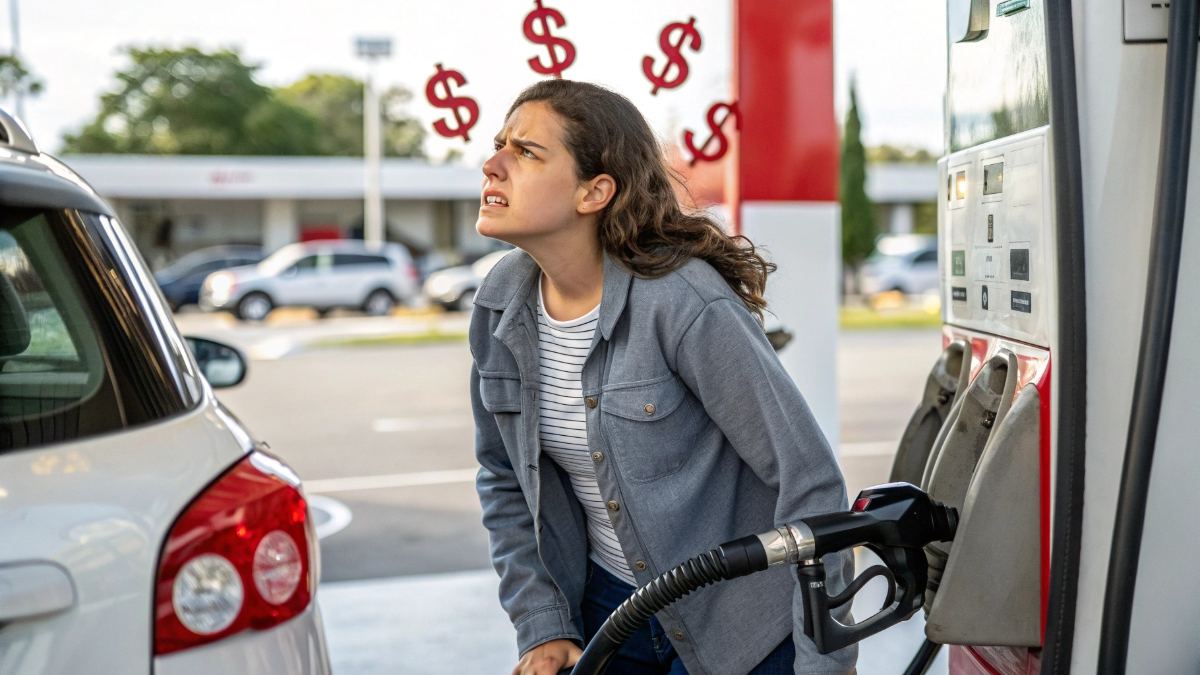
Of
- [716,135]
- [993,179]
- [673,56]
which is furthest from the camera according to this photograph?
[716,135]

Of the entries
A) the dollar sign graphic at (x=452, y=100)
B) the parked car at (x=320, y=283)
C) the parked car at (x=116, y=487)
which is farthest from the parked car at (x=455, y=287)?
the parked car at (x=116, y=487)

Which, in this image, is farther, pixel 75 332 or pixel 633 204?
pixel 633 204

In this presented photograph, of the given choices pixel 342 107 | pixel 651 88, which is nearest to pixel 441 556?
pixel 651 88

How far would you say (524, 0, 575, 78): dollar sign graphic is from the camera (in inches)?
173

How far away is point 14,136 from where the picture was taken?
207cm

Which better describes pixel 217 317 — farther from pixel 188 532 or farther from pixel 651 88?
pixel 188 532

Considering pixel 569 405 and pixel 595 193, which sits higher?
pixel 595 193

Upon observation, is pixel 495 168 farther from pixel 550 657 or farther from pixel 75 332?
pixel 550 657

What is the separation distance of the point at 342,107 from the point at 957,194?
226 ft

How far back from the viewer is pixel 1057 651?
2.53m

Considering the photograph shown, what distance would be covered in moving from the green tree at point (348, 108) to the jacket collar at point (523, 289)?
208ft

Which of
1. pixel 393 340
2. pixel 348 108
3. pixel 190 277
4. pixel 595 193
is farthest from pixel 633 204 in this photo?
pixel 348 108

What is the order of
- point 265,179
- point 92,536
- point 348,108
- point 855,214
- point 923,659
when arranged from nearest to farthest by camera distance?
point 92,536 → point 923,659 → point 855,214 → point 265,179 → point 348,108

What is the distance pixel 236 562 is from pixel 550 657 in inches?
33.4
